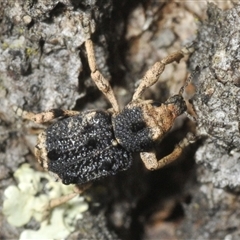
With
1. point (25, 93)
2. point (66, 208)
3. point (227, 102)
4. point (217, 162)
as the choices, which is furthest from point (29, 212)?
point (227, 102)

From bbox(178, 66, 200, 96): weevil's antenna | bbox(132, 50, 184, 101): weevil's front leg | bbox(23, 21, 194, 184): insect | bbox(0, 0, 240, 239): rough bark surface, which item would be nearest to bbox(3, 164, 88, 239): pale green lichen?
bbox(0, 0, 240, 239): rough bark surface

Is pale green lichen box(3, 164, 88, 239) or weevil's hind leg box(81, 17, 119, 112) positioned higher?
weevil's hind leg box(81, 17, 119, 112)

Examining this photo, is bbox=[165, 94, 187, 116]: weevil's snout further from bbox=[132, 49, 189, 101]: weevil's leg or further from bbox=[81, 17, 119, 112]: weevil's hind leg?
bbox=[81, 17, 119, 112]: weevil's hind leg

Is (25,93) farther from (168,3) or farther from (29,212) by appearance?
(168,3)

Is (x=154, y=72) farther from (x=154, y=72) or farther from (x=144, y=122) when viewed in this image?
(x=144, y=122)

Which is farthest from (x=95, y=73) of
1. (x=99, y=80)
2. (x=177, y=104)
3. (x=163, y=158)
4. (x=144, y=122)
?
(x=163, y=158)

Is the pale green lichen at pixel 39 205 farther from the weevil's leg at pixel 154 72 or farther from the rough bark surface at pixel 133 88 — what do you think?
the weevil's leg at pixel 154 72

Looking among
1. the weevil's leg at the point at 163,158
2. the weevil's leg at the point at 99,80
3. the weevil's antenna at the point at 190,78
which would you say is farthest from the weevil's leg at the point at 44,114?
the weevil's antenna at the point at 190,78
